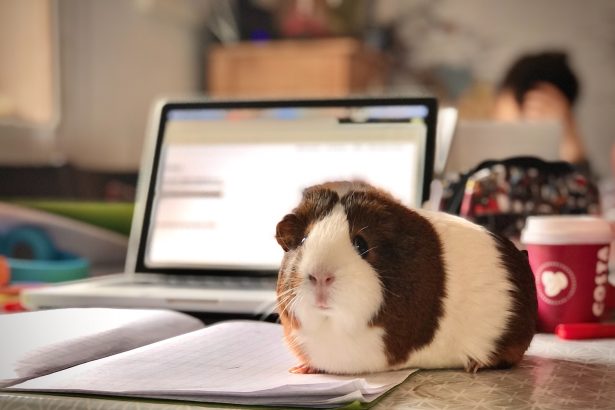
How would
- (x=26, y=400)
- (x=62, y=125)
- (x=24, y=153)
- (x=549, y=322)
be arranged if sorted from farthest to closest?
(x=62, y=125)
(x=24, y=153)
(x=549, y=322)
(x=26, y=400)

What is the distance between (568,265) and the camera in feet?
2.36

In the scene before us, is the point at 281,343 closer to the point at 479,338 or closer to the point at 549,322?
the point at 479,338

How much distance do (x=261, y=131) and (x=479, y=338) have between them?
633 mm

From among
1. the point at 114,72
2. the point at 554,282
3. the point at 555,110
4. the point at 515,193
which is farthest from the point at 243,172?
the point at 555,110

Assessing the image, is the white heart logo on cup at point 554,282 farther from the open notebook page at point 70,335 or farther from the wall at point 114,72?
the wall at point 114,72

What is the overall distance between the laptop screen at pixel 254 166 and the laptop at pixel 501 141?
23 centimetres

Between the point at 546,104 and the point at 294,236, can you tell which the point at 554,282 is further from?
the point at 546,104

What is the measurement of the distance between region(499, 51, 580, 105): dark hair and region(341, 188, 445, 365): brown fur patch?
3152 millimetres

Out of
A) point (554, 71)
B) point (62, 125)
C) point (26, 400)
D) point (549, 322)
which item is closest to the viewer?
point (26, 400)

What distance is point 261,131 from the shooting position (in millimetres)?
1098

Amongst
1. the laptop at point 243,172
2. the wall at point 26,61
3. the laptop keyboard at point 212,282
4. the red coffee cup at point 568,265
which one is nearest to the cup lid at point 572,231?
the red coffee cup at point 568,265

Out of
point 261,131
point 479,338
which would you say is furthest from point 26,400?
point 261,131

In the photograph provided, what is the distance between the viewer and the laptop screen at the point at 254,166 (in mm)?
1011

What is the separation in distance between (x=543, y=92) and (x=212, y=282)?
2.92 metres
